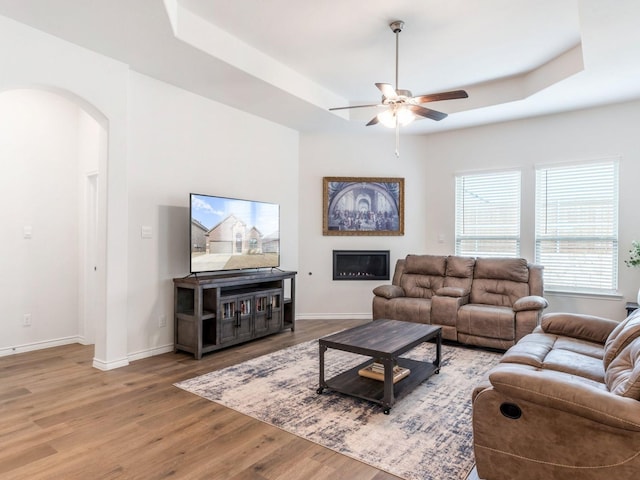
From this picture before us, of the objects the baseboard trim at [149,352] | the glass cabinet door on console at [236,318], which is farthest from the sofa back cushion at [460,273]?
the baseboard trim at [149,352]

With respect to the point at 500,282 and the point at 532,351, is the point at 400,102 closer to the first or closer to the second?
the point at 532,351

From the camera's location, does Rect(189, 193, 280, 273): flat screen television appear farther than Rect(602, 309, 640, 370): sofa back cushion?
Yes

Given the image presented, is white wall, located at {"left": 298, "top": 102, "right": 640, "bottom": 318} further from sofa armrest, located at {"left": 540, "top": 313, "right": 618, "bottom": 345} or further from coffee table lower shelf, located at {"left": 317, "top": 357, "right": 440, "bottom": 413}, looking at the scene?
coffee table lower shelf, located at {"left": 317, "top": 357, "right": 440, "bottom": 413}

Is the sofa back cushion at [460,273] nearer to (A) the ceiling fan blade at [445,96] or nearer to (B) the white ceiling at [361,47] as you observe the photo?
(B) the white ceiling at [361,47]

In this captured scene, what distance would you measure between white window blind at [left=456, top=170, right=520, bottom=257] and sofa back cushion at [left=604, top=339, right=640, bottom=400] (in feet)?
12.3

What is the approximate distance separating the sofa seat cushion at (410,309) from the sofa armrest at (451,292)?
0.62 feet

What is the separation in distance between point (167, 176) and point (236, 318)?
176cm

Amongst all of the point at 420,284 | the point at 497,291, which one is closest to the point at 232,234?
the point at 420,284

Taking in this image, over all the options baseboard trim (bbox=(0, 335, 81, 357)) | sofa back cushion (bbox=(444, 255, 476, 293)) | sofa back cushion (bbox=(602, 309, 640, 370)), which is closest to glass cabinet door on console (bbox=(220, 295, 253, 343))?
baseboard trim (bbox=(0, 335, 81, 357))

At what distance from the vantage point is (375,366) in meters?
3.24

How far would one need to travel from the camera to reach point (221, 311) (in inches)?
167

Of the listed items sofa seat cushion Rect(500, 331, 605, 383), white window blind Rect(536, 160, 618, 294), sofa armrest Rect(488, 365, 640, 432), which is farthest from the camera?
white window blind Rect(536, 160, 618, 294)

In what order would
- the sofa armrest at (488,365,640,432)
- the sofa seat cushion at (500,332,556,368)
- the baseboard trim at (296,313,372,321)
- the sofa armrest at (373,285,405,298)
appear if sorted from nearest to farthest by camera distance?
the sofa armrest at (488,365,640,432) < the sofa seat cushion at (500,332,556,368) < the sofa armrest at (373,285,405,298) < the baseboard trim at (296,313,372,321)

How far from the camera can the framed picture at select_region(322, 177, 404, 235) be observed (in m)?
6.21
